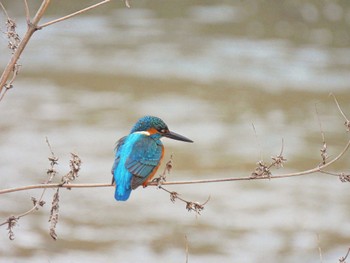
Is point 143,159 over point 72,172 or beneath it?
over

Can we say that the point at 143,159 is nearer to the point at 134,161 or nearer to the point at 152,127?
the point at 134,161

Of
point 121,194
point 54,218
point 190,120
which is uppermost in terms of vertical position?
point 190,120

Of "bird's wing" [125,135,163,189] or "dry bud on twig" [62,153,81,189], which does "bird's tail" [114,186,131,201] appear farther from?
"dry bud on twig" [62,153,81,189]

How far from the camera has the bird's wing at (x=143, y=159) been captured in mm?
3281

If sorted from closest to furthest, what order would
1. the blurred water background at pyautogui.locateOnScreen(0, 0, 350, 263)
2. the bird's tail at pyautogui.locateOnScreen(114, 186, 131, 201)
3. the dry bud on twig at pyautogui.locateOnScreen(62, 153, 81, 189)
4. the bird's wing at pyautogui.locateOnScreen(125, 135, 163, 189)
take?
the dry bud on twig at pyautogui.locateOnScreen(62, 153, 81, 189) → the bird's tail at pyautogui.locateOnScreen(114, 186, 131, 201) → the bird's wing at pyautogui.locateOnScreen(125, 135, 163, 189) → the blurred water background at pyautogui.locateOnScreen(0, 0, 350, 263)

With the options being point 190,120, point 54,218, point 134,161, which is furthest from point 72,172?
point 190,120

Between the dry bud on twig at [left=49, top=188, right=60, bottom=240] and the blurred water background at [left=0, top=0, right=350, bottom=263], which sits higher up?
the blurred water background at [left=0, top=0, right=350, bottom=263]

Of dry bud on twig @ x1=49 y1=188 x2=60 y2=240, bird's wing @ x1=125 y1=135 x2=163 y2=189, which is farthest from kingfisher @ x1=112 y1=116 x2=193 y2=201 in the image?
dry bud on twig @ x1=49 y1=188 x2=60 y2=240

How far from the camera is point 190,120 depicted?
329 inches

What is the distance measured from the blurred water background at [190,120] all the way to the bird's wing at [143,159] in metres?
1.97

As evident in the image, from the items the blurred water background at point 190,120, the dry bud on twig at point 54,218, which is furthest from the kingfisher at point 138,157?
the blurred water background at point 190,120

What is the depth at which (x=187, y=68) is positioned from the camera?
10.0m

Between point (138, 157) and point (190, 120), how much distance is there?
4992 mm

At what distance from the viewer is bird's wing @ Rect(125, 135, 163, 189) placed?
3.28m
